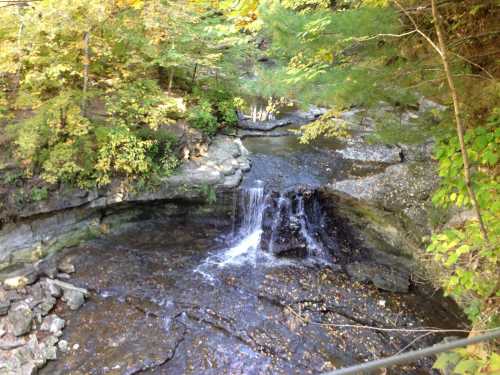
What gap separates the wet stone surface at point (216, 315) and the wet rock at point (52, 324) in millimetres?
171

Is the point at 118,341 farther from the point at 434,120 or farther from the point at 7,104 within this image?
the point at 434,120

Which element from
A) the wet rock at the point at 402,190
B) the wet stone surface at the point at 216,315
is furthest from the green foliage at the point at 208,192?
the wet rock at the point at 402,190

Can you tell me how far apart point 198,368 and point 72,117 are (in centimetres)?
537

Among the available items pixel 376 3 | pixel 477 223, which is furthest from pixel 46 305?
pixel 376 3

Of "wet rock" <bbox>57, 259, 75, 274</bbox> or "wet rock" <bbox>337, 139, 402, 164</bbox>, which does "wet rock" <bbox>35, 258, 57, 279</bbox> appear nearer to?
"wet rock" <bbox>57, 259, 75, 274</bbox>

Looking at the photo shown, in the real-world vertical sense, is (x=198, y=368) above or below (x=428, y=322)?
below

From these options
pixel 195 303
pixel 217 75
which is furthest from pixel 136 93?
pixel 195 303

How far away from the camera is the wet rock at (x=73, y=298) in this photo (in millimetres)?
5865

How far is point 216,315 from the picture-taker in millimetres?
5895

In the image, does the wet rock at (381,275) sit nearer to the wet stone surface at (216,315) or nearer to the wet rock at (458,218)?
the wet stone surface at (216,315)

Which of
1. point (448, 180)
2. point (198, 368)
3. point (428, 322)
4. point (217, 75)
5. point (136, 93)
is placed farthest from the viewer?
point (217, 75)

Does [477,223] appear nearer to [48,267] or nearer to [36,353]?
[36,353]

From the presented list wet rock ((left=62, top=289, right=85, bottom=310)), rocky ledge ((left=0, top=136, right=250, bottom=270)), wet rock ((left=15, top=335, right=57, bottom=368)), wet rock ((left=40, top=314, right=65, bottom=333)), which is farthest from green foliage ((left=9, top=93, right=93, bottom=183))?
wet rock ((left=15, top=335, right=57, bottom=368))

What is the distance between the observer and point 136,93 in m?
7.66
